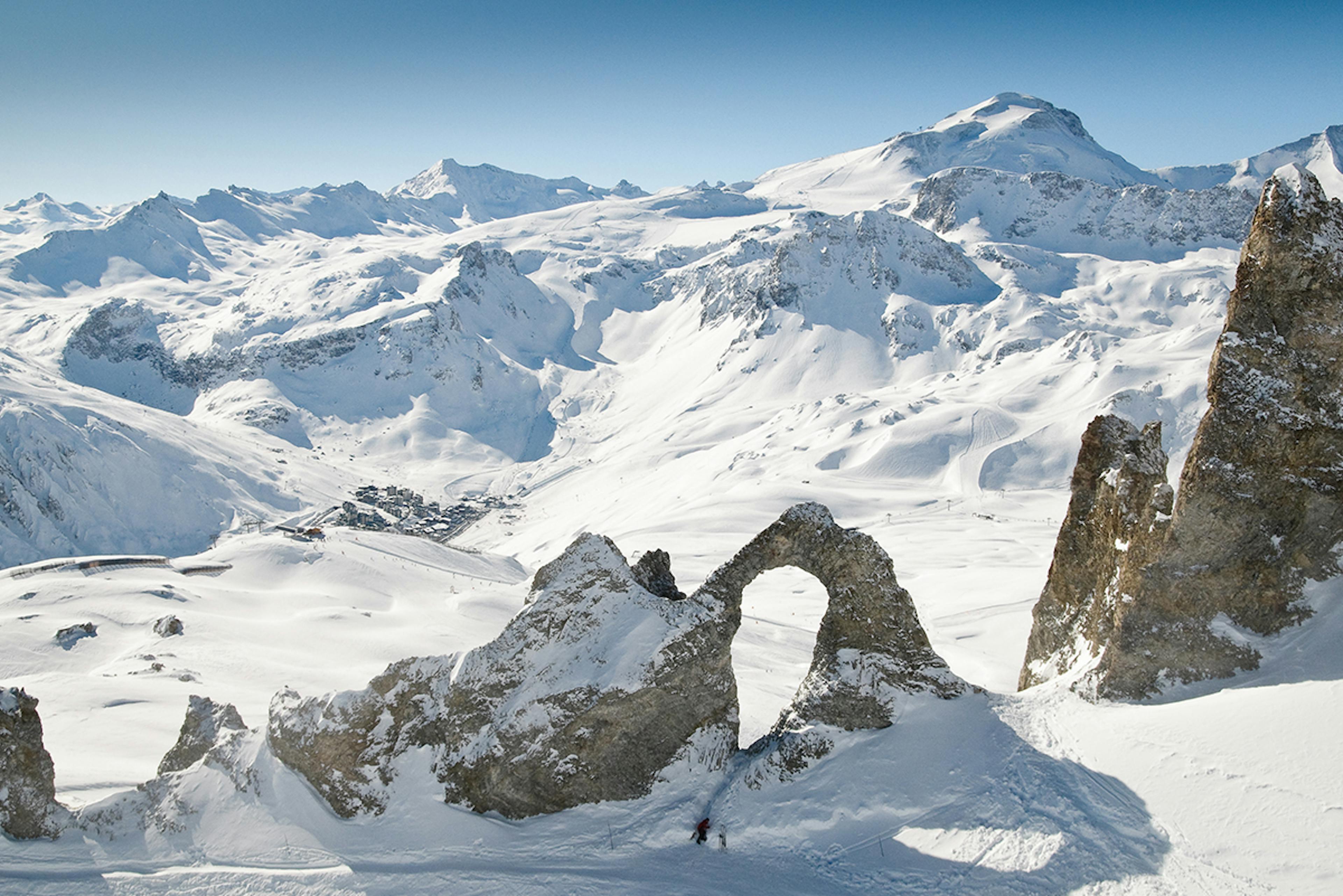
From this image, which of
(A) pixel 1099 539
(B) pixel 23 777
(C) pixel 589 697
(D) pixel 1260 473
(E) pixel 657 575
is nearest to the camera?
(B) pixel 23 777

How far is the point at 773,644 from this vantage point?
4819 cm

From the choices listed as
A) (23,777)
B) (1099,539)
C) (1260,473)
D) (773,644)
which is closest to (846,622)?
(1099,539)

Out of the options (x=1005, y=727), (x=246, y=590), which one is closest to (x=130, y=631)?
(x=246, y=590)

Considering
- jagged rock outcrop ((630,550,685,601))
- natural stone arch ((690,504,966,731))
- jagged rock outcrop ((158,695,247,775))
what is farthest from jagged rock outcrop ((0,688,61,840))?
natural stone arch ((690,504,966,731))

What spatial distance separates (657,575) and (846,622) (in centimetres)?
531

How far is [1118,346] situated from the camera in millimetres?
157500

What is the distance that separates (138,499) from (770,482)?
11549 cm

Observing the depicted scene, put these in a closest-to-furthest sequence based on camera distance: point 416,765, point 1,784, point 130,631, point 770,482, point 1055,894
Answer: point 1055,894 < point 1,784 < point 416,765 < point 130,631 < point 770,482

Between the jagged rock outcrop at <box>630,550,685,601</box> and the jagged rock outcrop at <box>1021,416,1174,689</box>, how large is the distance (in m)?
11.3

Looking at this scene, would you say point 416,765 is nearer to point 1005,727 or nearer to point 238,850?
point 238,850

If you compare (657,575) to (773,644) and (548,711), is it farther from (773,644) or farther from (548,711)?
(773,644)

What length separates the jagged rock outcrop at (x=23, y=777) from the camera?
16.6m

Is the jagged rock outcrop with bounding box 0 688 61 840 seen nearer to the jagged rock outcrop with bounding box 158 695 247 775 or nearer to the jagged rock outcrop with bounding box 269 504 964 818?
the jagged rock outcrop with bounding box 158 695 247 775

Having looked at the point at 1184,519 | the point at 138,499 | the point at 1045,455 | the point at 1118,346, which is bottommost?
the point at 138,499
